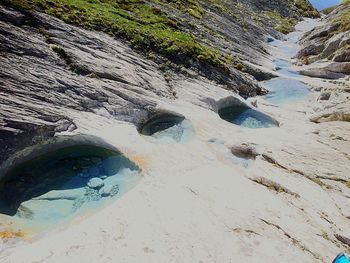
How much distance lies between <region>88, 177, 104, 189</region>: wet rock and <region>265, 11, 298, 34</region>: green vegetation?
272 feet

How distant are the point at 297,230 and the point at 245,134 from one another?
11485 mm

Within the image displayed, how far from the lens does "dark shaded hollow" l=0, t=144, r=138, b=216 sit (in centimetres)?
1898

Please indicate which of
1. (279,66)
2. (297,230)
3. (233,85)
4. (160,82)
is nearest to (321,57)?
(279,66)

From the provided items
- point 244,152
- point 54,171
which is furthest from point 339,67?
point 54,171

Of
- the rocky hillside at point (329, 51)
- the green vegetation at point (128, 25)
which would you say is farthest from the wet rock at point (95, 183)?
the rocky hillside at point (329, 51)

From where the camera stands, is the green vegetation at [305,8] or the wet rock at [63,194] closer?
the wet rock at [63,194]

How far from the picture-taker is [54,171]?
2112 cm

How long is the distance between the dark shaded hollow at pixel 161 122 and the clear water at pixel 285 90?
1797 cm

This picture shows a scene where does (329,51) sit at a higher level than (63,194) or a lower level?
higher

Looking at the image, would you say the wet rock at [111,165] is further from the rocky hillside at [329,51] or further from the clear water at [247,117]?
the rocky hillside at [329,51]

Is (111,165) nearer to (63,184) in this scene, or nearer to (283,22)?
(63,184)

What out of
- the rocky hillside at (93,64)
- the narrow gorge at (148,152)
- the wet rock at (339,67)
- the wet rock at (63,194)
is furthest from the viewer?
the wet rock at (339,67)

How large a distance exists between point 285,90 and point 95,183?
3346 cm

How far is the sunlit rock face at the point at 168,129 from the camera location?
26.4m
